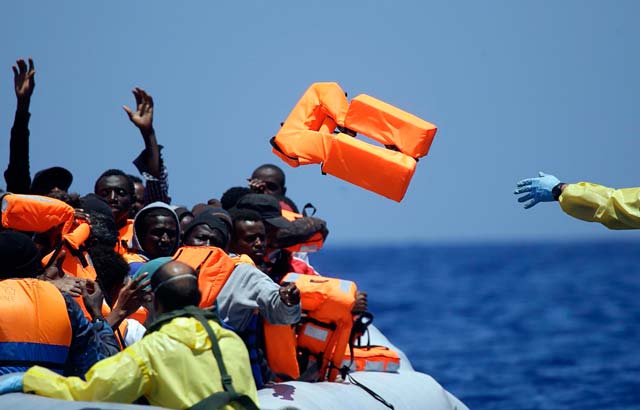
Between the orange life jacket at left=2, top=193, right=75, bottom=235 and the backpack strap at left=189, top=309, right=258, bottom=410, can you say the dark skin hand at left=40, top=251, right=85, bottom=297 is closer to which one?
the orange life jacket at left=2, top=193, right=75, bottom=235

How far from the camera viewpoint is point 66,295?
24.2 ft

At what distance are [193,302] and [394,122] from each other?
287cm

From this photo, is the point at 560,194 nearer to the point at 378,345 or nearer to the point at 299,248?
the point at 299,248

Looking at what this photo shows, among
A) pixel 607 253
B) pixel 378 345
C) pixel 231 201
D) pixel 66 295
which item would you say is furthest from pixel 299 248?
pixel 607 253

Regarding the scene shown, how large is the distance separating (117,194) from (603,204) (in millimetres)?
3469

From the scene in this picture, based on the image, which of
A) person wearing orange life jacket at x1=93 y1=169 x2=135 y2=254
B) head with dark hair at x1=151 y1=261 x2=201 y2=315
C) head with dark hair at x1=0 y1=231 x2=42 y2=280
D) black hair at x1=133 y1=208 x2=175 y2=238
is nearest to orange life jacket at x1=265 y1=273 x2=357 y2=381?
black hair at x1=133 y1=208 x2=175 y2=238

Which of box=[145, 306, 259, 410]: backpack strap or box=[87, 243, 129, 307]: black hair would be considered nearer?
box=[145, 306, 259, 410]: backpack strap

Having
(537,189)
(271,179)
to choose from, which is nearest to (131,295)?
(537,189)

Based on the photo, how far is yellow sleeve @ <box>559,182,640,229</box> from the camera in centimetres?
811

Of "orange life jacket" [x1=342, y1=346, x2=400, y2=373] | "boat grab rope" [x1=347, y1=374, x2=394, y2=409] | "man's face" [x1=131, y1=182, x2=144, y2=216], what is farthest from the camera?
"man's face" [x1=131, y1=182, x2=144, y2=216]

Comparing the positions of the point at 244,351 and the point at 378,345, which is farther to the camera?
the point at 378,345

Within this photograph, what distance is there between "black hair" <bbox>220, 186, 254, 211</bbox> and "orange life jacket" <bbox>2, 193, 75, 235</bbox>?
2.91 m

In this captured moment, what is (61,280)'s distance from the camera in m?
7.92

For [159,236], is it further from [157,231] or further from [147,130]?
[147,130]
